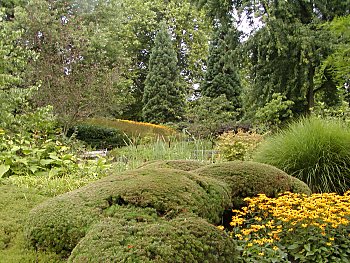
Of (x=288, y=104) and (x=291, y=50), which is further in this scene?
(x=291, y=50)

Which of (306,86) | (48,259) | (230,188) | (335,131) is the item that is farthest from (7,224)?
(306,86)

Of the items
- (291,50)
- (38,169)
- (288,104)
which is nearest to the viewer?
(38,169)

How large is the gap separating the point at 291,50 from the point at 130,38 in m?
14.6

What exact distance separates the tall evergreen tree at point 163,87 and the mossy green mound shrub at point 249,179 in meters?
16.9

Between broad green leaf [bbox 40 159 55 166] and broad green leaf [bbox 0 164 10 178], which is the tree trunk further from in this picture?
broad green leaf [bbox 0 164 10 178]

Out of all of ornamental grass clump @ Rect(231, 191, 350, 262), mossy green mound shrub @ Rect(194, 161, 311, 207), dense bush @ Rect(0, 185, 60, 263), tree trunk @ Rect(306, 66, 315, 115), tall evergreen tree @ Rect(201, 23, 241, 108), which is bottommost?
dense bush @ Rect(0, 185, 60, 263)

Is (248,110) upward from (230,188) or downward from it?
upward

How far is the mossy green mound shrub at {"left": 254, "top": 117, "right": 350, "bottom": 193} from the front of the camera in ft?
16.5

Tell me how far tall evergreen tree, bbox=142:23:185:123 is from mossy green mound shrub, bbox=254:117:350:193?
1567 centimetres

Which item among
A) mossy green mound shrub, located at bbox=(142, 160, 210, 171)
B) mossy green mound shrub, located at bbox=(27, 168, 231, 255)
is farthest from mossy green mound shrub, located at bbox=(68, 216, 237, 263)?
mossy green mound shrub, located at bbox=(142, 160, 210, 171)

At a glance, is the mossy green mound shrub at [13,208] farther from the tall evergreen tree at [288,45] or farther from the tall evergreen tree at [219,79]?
the tall evergreen tree at [219,79]

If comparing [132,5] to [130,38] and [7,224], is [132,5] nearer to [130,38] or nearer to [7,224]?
[130,38]

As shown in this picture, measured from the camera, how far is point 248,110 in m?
13.4

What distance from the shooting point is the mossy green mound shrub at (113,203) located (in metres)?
2.83
